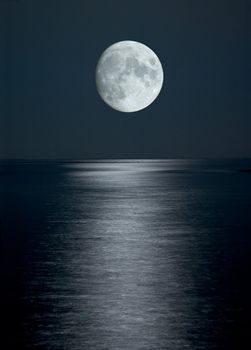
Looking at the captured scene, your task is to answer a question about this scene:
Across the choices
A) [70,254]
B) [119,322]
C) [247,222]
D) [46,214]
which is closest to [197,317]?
[119,322]

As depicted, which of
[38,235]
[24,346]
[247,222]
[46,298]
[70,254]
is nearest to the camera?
[24,346]

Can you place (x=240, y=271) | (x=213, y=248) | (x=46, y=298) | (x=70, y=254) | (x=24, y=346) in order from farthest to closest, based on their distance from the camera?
1. (x=213, y=248)
2. (x=70, y=254)
3. (x=240, y=271)
4. (x=46, y=298)
5. (x=24, y=346)

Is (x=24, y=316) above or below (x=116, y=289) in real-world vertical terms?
below

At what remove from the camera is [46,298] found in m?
12.9

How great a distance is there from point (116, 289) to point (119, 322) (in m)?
2.91

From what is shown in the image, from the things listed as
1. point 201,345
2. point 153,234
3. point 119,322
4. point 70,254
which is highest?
point 153,234

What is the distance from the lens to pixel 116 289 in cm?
1377

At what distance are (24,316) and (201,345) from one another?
3183mm

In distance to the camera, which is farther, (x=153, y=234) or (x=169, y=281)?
(x=153, y=234)

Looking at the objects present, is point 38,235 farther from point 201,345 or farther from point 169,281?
point 201,345

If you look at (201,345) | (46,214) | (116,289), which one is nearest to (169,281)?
(116,289)

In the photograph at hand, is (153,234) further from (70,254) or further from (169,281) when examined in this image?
(169,281)

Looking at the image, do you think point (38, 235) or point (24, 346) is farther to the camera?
point (38, 235)

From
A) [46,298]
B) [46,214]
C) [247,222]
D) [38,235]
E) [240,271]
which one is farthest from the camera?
[46,214]
